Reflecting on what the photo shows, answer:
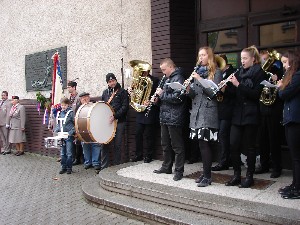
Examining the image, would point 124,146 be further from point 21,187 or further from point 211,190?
point 211,190

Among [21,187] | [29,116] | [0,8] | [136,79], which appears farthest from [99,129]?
[0,8]

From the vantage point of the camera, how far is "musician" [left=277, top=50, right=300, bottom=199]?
4738 mm

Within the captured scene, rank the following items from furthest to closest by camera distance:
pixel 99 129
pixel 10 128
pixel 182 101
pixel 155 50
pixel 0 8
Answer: pixel 0 8, pixel 10 128, pixel 155 50, pixel 99 129, pixel 182 101

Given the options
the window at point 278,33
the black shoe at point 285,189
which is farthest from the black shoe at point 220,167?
the window at point 278,33

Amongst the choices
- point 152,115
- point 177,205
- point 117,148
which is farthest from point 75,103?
point 177,205

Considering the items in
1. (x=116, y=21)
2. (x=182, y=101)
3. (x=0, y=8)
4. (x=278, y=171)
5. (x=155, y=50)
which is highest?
(x=0, y=8)

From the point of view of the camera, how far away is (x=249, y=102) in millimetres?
5258

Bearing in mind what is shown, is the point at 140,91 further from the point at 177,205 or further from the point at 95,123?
the point at 177,205

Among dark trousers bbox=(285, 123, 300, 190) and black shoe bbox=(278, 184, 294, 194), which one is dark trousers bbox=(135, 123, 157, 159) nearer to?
black shoe bbox=(278, 184, 294, 194)

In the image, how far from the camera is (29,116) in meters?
11.4

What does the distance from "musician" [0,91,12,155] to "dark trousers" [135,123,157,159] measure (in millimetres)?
5356

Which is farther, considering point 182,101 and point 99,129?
point 99,129

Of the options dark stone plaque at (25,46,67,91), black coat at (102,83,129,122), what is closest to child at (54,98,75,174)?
black coat at (102,83,129,122)

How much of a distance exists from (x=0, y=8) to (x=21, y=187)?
7413 mm
